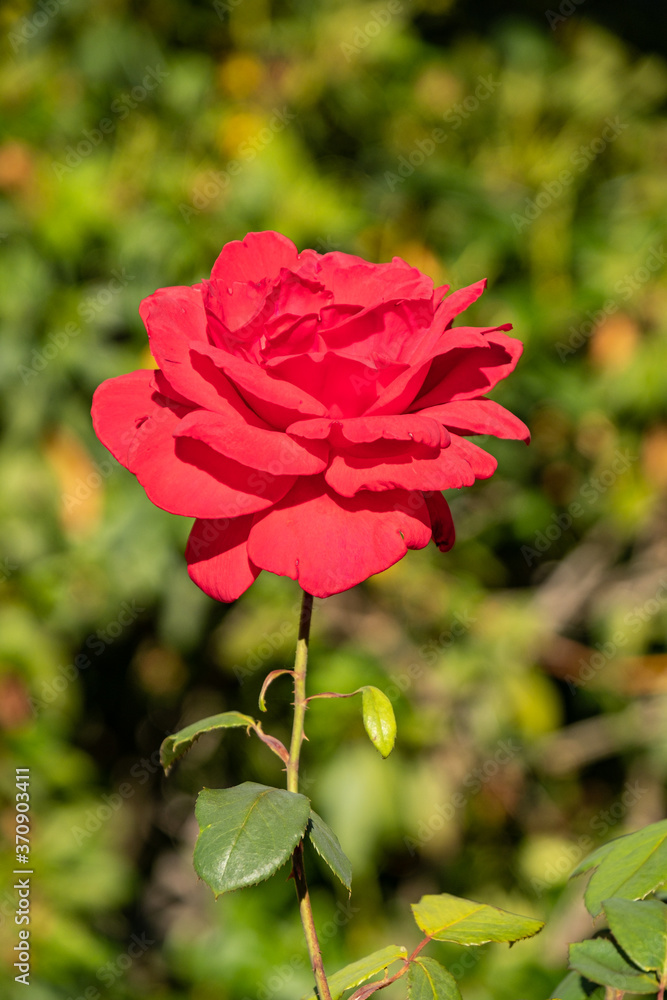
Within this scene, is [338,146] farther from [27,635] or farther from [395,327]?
[395,327]

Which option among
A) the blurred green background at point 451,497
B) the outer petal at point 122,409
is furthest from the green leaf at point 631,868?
the blurred green background at point 451,497

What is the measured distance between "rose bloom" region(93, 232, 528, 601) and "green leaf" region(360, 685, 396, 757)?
0.07 m

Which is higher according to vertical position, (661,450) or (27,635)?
(661,450)

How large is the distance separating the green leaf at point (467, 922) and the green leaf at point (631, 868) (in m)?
0.04

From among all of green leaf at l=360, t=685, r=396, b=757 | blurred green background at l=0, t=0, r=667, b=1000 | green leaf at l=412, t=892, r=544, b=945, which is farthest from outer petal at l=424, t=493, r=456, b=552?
blurred green background at l=0, t=0, r=667, b=1000

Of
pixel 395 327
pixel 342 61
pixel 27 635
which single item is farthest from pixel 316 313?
pixel 342 61

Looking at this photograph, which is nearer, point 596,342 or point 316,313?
→ point 316,313

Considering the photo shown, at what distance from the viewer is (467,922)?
49 centimetres

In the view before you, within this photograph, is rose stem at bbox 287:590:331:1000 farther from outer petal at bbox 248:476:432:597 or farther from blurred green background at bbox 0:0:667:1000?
blurred green background at bbox 0:0:667:1000

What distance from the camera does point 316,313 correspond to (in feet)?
1.59

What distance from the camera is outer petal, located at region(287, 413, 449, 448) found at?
17.5 inches

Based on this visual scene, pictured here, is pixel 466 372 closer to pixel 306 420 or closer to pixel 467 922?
pixel 306 420

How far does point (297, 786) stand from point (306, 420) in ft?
0.62

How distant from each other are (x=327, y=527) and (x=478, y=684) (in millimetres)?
1262
